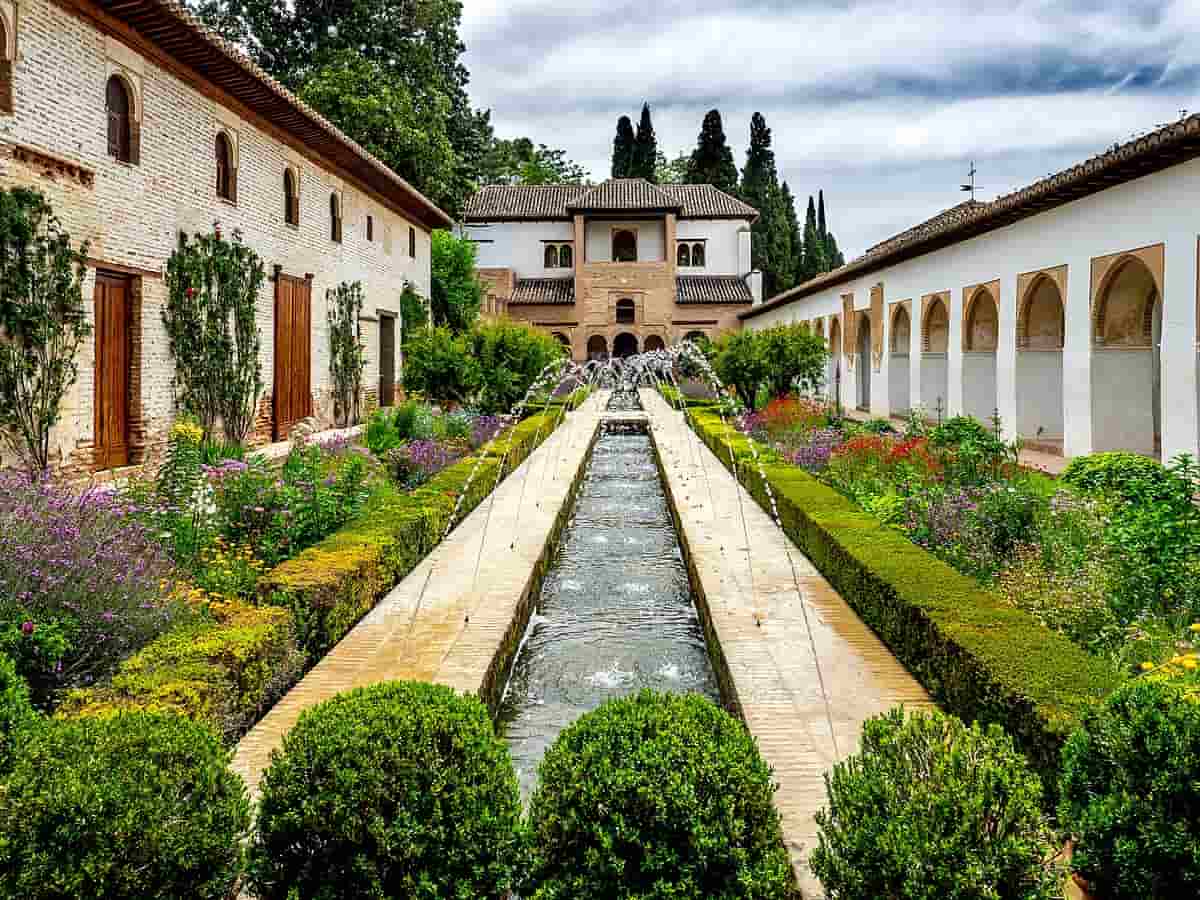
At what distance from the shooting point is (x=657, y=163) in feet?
204

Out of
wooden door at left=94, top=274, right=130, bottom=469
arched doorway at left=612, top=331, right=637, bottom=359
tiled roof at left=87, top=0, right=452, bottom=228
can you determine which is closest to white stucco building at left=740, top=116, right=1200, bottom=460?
tiled roof at left=87, top=0, right=452, bottom=228

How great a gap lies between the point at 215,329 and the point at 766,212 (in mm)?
41118

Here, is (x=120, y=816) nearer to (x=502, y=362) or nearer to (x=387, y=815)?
(x=387, y=815)

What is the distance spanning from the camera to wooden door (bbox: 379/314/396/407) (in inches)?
855

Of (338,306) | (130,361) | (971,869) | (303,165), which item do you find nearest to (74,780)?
(971,869)

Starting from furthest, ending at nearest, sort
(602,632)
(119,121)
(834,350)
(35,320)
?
(834,350), (119,121), (35,320), (602,632)

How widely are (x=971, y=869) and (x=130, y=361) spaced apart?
35.5 feet

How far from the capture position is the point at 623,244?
45.0 metres

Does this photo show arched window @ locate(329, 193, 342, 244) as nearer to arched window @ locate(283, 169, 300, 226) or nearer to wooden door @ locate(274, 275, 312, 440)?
wooden door @ locate(274, 275, 312, 440)

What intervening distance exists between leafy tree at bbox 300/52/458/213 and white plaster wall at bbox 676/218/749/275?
16796 mm

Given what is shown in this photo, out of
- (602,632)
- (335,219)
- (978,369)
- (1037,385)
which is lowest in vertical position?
(602,632)

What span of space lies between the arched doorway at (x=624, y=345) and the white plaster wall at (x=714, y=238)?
5130 millimetres

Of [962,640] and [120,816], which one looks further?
[962,640]

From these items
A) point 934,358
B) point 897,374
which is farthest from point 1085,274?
point 897,374
